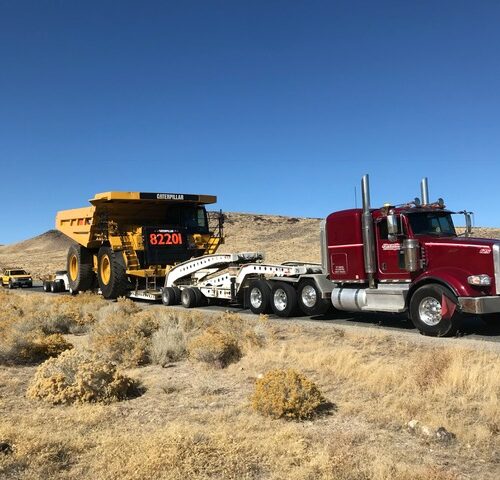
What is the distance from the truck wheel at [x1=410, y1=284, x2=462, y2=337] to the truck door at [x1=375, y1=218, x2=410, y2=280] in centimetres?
84

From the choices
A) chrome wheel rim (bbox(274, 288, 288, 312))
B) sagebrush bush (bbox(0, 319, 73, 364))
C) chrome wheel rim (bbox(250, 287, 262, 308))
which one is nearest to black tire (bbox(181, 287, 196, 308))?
chrome wheel rim (bbox(250, 287, 262, 308))

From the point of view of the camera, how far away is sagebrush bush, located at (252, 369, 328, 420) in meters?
5.64

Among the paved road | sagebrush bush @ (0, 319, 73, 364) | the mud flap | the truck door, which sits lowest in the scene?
the paved road

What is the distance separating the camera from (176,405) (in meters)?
6.40

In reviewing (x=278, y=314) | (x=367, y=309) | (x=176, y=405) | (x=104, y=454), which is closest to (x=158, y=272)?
(x=278, y=314)

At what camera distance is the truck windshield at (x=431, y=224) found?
38.7 ft

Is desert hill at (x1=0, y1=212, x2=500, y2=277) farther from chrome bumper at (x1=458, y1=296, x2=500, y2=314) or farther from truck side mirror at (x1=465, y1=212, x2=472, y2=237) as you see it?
chrome bumper at (x1=458, y1=296, x2=500, y2=314)

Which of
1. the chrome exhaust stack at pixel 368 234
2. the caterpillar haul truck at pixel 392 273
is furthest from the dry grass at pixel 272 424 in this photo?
the chrome exhaust stack at pixel 368 234

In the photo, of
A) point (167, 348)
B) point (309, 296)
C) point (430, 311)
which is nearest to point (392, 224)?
point (430, 311)

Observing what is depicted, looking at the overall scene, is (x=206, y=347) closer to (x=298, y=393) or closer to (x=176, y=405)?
(x=176, y=405)

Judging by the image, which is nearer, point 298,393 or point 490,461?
point 490,461

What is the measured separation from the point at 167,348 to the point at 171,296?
367 inches

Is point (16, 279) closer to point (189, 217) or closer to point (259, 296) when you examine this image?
point (189, 217)

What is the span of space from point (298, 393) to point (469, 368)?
2622mm
